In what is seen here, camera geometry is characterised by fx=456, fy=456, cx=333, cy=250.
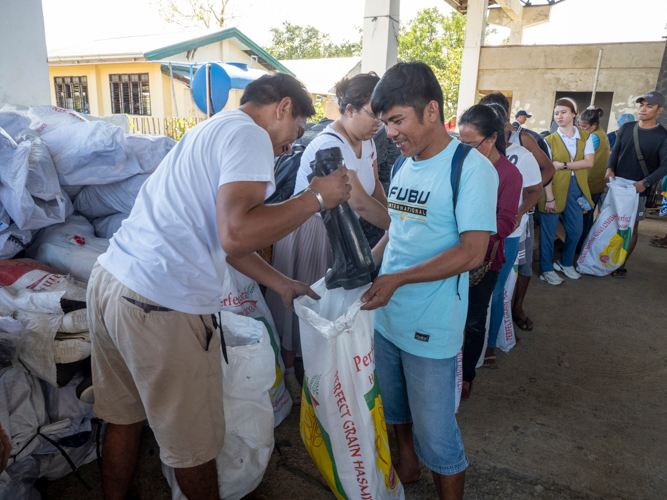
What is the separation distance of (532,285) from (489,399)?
235 centimetres

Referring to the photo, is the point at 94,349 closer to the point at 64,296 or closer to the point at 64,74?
the point at 64,296

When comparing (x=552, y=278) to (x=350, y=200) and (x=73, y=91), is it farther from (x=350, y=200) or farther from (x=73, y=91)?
(x=73, y=91)

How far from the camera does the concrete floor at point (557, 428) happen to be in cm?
199

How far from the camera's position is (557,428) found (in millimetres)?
2424

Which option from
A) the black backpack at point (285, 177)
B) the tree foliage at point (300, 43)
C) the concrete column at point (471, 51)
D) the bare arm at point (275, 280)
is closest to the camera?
the bare arm at point (275, 280)

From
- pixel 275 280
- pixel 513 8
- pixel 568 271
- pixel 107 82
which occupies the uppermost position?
pixel 513 8

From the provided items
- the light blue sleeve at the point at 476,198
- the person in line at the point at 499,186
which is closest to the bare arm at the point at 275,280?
the light blue sleeve at the point at 476,198

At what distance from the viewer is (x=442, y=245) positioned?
4.97 ft

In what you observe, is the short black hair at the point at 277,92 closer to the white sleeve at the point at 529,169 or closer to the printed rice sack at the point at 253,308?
the printed rice sack at the point at 253,308

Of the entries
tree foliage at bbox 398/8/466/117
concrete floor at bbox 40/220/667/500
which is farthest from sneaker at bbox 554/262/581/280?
tree foliage at bbox 398/8/466/117

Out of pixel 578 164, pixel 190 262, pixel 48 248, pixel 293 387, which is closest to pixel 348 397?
pixel 190 262

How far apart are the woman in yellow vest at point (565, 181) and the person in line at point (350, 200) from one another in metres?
2.67

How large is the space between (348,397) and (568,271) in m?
4.30

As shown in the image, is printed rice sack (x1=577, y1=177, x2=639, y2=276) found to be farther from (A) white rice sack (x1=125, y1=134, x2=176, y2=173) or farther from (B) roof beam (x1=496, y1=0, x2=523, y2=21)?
(B) roof beam (x1=496, y1=0, x2=523, y2=21)
